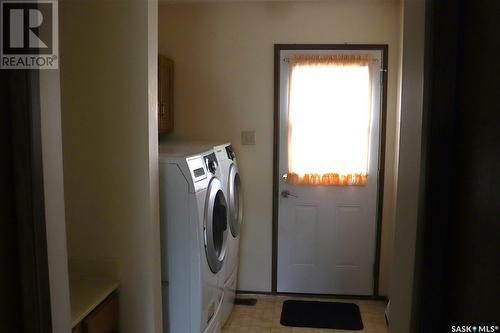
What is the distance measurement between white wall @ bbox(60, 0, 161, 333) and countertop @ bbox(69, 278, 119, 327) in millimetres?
86

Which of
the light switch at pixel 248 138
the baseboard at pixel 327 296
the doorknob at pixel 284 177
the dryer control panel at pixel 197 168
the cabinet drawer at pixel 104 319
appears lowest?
the baseboard at pixel 327 296

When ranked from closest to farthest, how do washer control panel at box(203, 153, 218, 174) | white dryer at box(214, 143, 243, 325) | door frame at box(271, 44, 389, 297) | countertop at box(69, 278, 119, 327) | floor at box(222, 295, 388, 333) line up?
countertop at box(69, 278, 119, 327) → washer control panel at box(203, 153, 218, 174) → white dryer at box(214, 143, 243, 325) → floor at box(222, 295, 388, 333) → door frame at box(271, 44, 389, 297)

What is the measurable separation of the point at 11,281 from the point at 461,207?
112 centimetres

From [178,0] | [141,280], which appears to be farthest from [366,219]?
[178,0]

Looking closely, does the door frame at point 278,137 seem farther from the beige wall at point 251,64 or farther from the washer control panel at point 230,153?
the washer control panel at point 230,153

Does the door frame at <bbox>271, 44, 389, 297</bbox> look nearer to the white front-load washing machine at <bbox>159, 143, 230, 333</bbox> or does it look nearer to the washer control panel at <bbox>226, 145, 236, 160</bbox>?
the washer control panel at <bbox>226, 145, 236, 160</bbox>

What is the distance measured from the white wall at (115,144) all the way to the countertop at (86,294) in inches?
3.4

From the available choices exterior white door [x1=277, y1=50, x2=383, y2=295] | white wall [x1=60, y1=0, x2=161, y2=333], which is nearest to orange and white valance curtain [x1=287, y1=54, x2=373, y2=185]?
exterior white door [x1=277, y1=50, x2=383, y2=295]

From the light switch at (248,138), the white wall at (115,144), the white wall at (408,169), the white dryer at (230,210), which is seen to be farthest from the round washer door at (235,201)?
the white wall at (408,169)

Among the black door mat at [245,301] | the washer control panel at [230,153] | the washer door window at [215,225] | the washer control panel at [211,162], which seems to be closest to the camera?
the washer door window at [215,225]

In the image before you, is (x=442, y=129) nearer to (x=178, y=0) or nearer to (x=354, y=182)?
(x=354, y=182)

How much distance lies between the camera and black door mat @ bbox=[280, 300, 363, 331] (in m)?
3.08

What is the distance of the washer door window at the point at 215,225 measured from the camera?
231 cm

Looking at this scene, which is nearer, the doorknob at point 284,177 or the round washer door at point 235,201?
the round washer door at point 235,201
